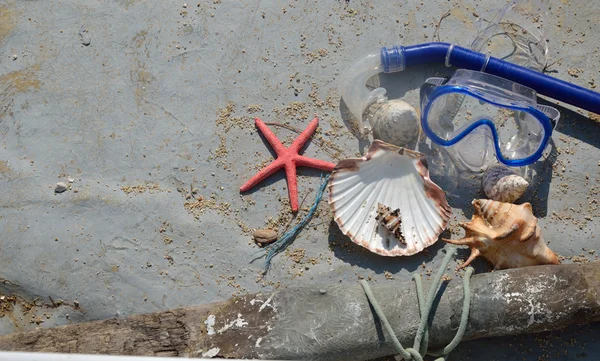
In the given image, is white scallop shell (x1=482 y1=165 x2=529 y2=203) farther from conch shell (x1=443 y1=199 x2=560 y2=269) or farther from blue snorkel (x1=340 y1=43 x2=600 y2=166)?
blue snorkel (x1=340 y1=43 x2=600 y2=166)

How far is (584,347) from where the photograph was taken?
3.89 meters

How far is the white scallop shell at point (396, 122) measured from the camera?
4016 mm

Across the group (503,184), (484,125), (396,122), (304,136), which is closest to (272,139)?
(304,136)

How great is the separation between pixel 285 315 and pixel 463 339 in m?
1.11

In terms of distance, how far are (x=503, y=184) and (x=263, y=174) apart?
1574 mm

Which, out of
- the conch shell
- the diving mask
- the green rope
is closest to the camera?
the green rope

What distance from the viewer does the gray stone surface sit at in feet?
13.0

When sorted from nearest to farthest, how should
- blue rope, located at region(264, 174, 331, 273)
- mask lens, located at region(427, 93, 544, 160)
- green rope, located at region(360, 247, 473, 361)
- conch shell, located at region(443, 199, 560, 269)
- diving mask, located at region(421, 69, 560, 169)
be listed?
green rope, located at region(360, 247, 473, 361), conch shell, located at region(443, 199, 560, 269), diving mask, located at region(421, 69, 560, 169), blue rope, located at region(264, 174, 331, 273), mask lens, located at region(427, 93, 544, 160)

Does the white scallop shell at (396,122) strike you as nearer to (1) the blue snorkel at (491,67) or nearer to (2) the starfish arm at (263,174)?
(1) the blue snorkel at (491,67)

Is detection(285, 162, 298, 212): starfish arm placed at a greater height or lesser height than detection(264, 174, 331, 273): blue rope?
greater

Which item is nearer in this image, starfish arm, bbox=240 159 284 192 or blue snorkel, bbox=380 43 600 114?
starfish arm, bbox=240 159 284 192

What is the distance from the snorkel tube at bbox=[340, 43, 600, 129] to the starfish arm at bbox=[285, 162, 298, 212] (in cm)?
63

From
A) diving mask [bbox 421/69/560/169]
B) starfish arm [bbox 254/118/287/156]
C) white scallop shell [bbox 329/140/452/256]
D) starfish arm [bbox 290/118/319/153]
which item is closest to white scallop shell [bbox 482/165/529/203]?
diving mask [bbox 421/69/560/169]

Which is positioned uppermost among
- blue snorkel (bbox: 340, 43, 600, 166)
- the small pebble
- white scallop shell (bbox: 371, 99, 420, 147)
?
blue snorkel (bbox: 340, 43, 600, 166)
